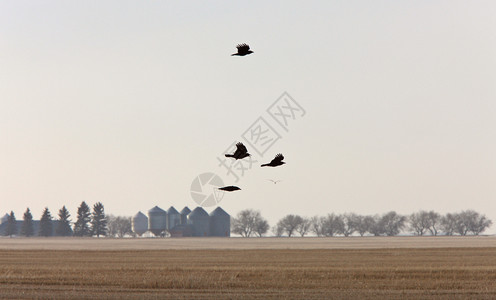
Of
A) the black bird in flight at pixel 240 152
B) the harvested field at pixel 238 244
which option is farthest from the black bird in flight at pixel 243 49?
the harvested field at pixel 238 244

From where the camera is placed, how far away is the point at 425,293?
39156 millimetres

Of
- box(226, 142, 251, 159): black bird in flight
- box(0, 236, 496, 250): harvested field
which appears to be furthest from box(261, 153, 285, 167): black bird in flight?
box(0, 236, 496, 250): harvested field

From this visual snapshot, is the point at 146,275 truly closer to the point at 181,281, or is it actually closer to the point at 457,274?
the point at 181,281

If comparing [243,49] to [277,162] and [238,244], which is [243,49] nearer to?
[277,162]

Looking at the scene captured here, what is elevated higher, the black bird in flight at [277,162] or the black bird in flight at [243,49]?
the black bird in flight at [243,49]

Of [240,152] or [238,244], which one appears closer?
[240,152]

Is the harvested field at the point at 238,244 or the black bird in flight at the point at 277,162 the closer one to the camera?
the black bird in flight at the point at 277,162

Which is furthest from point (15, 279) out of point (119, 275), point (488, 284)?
point (488, 284)

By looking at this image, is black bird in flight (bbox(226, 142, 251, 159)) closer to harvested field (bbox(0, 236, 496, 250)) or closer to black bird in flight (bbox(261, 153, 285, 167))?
black bird in flight (bbox(261, 153, 285, 167))

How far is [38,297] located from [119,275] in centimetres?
1512

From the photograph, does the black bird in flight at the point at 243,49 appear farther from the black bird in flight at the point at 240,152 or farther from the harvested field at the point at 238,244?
the harvested field at the point at 238,244

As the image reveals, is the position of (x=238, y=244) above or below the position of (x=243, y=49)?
below

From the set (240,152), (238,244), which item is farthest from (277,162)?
(238,244)

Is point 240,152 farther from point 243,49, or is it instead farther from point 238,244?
point 238,244
